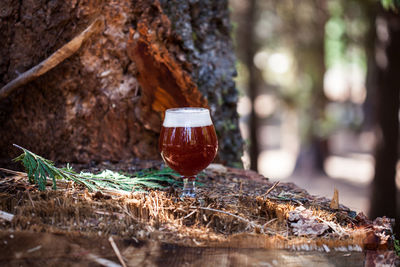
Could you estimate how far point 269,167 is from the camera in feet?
47.4

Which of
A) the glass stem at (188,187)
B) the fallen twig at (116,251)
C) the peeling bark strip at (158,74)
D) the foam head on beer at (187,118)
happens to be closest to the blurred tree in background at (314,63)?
the peeling bark strip at (158,74)

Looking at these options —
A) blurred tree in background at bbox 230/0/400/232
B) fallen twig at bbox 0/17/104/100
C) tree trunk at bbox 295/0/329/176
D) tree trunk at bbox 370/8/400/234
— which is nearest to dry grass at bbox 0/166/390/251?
Answer: fallen twig at bbox 0/17/104/100

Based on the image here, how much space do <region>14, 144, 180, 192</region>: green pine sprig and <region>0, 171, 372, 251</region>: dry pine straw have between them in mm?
57

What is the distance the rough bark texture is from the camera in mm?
2654

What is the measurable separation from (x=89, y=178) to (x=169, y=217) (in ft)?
1.95

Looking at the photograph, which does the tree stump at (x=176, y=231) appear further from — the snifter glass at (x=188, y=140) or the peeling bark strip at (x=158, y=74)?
the peeling bark strip at (x=158, y=74)

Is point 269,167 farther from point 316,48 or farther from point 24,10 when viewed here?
point 24,10

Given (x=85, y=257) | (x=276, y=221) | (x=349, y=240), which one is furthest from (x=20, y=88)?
(x=349, y=240)

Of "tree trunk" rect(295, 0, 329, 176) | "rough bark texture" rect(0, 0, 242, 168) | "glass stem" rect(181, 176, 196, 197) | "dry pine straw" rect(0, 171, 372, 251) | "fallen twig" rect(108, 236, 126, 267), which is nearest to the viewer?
"fallen twig" rect(108, 236, 126, 267)

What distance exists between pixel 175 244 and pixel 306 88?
11.2 metres

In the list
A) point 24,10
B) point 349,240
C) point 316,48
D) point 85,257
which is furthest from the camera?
point 316,48

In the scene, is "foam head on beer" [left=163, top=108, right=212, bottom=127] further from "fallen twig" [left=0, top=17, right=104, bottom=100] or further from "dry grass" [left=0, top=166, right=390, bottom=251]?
"fallen twig" [left=0, top=17, right=104, bottom=100]

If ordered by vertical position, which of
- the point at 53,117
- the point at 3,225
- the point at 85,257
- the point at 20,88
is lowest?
the point at 85,257

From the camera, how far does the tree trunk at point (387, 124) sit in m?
5.20
